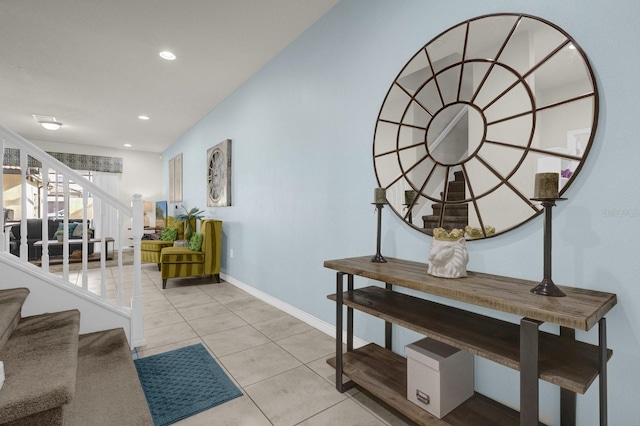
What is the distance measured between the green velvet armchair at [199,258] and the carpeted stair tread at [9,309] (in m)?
2.03

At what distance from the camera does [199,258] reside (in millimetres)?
4035

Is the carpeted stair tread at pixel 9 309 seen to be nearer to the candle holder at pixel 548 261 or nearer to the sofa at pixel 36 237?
the candle holder at pixel 548 261

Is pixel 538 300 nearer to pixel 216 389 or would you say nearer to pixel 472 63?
pixel 472 63

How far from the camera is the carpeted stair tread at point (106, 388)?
132 cm

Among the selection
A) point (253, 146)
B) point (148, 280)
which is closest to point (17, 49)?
point (253, 146)

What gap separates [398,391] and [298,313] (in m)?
1.44

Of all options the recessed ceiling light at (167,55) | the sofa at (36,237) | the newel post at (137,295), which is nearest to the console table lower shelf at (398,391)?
the newel post at (137,295)

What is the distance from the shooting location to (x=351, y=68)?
2.27 m

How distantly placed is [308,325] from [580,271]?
6.39 feet

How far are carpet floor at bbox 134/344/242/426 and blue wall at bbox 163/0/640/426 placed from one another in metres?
0.94

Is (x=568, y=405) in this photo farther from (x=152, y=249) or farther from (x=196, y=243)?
(x=152, y=249)

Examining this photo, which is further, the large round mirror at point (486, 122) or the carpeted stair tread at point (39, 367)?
the large round mirror at point (486, 122)

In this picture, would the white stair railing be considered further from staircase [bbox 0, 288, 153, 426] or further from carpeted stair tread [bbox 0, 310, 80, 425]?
carpeted stair tread [bbox 0, 310, 80, 425]

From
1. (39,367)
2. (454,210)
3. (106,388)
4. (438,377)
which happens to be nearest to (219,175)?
(106,388)
